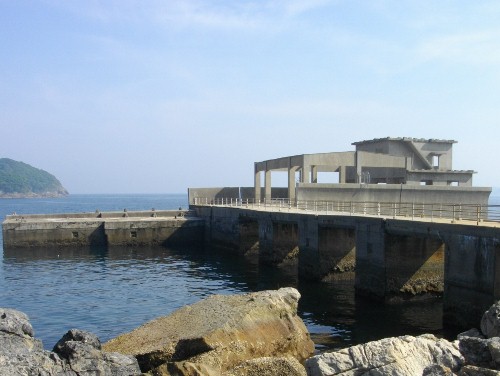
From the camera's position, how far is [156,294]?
2950cm

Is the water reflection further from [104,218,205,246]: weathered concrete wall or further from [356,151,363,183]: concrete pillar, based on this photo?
[356,151,363,183]: concrete pillar

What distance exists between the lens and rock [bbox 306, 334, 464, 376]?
40.1 feet

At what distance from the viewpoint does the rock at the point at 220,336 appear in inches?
592

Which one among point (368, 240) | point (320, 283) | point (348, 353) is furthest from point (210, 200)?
point (348, 353)

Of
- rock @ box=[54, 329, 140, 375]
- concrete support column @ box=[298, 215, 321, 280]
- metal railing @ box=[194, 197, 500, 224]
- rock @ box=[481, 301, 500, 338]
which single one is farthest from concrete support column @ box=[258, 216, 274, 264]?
rock @ box=[54, 329, 140, 375]

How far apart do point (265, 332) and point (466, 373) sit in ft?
22.2

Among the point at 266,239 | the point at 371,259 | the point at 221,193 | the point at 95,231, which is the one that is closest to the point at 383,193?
the point at 266,239

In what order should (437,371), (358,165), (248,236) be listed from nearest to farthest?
(437,371)
(248,236)
(358,165)

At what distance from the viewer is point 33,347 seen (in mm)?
14859

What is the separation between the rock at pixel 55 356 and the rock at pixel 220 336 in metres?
0.97

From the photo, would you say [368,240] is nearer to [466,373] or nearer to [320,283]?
[320,283]

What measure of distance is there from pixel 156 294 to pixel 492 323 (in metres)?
18.6

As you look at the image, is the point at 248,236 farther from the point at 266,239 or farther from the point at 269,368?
the point at 269,368

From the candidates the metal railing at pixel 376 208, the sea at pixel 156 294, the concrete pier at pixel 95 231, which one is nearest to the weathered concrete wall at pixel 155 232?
the concrete pier at pixel 95 231
